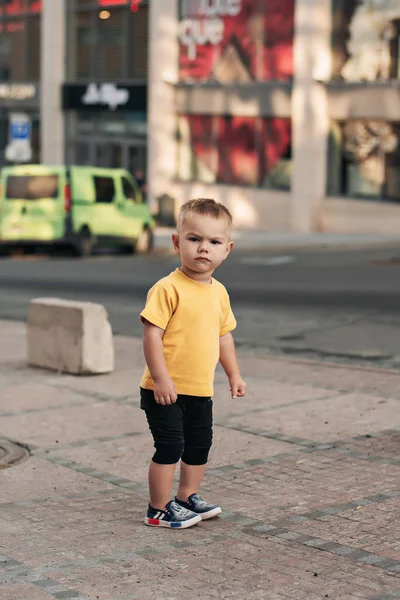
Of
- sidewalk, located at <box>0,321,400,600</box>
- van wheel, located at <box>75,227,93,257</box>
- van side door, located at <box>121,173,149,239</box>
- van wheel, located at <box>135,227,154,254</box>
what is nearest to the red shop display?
van wheel, located at <box>135,227,154,254</box>

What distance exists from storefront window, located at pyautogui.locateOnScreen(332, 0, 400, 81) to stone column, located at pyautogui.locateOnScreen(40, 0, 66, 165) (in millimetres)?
13866

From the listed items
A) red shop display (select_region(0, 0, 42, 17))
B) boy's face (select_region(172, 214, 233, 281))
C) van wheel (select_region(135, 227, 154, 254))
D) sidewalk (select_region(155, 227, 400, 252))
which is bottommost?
sidewalk (select_region(155, 227, 400, 252))

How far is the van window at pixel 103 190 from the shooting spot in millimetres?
27125

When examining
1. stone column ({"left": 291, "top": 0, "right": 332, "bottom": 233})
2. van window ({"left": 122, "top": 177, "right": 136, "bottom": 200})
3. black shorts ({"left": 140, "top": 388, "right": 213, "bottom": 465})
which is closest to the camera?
black shorts ({"left": 140, "top": 388, "right": 213, "bottom": 465})

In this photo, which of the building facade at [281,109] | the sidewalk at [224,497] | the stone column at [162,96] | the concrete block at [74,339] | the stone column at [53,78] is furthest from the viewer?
the stone column at [53,78]


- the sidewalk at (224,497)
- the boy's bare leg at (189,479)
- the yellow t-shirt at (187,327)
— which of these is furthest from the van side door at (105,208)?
the yellow t-shirt at (187,327)

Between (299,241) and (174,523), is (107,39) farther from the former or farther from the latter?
(174,523)

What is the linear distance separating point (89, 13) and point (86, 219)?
1986 cm

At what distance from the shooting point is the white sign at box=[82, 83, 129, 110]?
42.7 m

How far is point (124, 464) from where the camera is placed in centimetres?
768

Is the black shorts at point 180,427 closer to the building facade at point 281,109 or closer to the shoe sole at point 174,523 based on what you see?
the shoe sole at point 174,523

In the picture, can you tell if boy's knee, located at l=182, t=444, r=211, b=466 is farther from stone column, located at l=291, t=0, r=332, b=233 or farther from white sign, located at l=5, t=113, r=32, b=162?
stone column, located at l=291, t=0, r=332, b=233

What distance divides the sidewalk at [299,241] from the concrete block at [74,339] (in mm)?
18337

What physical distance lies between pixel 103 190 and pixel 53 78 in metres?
19.8
